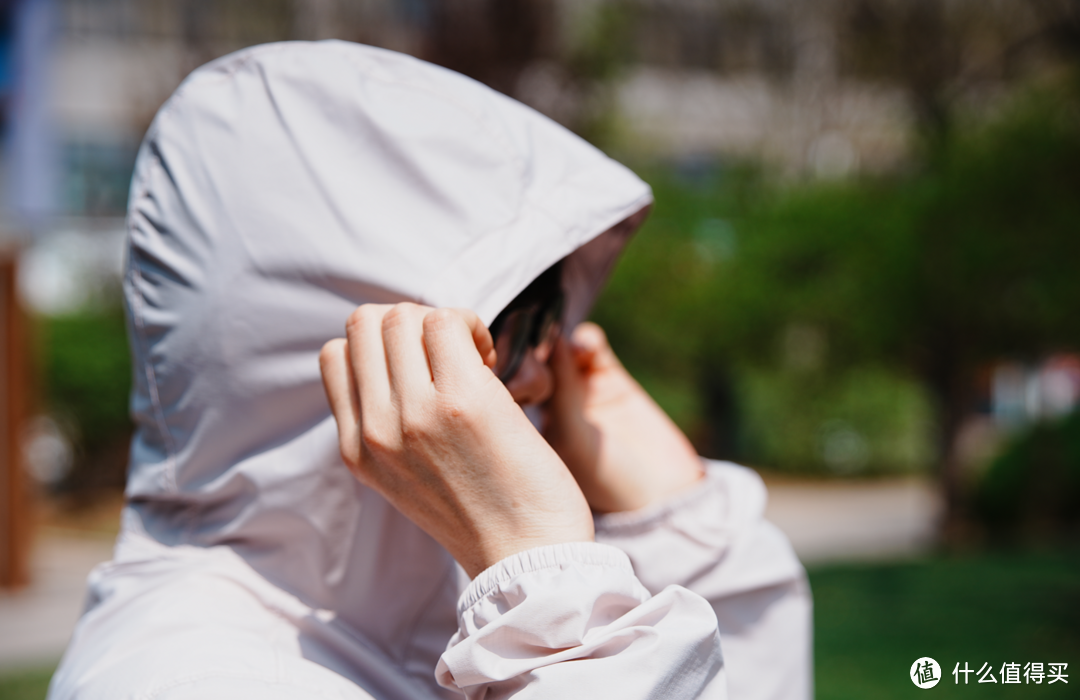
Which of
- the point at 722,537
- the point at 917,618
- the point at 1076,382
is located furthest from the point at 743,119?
the point at 722,537

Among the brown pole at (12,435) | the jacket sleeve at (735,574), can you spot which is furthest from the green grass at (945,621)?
the brown pole at (12,435)

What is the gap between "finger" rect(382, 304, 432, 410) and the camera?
0.94m

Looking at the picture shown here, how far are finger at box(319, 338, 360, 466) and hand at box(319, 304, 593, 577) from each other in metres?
0.02

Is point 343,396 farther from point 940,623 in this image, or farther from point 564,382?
point 940,623

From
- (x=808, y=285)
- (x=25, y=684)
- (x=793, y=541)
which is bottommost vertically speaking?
(x=793, y=541)

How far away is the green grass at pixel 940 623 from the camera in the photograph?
4.97 m

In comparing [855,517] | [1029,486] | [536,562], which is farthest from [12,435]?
[1029,486]

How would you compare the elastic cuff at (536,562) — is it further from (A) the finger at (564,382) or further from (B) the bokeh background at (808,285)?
(B) the bokeh background at (808,285)

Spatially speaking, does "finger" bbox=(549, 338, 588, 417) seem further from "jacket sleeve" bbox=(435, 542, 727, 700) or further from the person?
"jacket sleeve" bbox=(435, 542, 727, 700)

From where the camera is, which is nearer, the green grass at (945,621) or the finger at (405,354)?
the finger at (405,354)

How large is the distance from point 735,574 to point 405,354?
2.61 ft

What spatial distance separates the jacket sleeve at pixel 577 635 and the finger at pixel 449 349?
18 centimetres

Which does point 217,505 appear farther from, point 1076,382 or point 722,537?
point 1076,382

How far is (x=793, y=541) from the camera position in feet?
31.6
